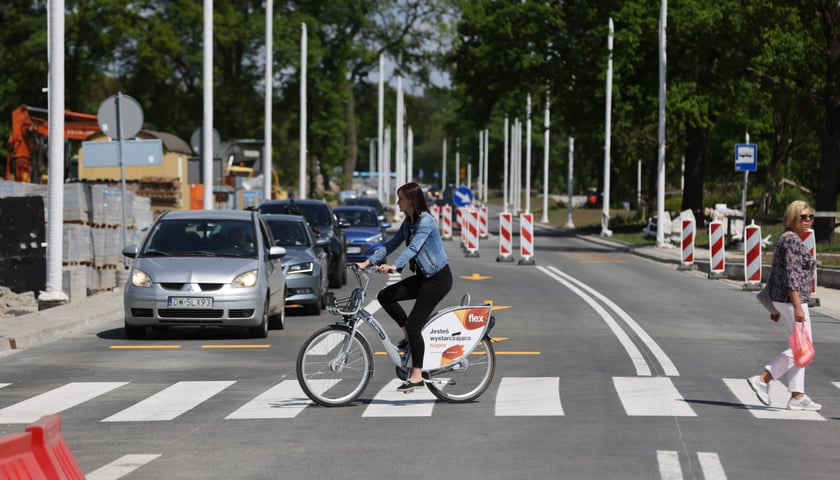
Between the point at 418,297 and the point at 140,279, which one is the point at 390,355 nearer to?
the point at 418,297

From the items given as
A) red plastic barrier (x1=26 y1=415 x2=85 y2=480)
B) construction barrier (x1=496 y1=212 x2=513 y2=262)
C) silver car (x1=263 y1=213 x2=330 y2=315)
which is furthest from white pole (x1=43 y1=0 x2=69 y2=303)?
construction barrier (x1=496 y1=212 x2=513 y2=262)

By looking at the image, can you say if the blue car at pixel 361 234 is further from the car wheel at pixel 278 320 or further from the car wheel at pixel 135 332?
the car wheel at pixel 135 332

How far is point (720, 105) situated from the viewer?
49.9 m

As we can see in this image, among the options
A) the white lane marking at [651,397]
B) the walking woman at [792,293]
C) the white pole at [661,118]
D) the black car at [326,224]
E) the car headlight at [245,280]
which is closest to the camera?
the white lane marking at [651,397]

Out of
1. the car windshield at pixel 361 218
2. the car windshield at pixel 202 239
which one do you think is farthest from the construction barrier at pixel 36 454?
the car windshield at pixel 361 218

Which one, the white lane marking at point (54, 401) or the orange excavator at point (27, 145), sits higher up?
the orange excavator at point (27, 145)

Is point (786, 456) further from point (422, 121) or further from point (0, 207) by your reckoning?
point (422, 121)

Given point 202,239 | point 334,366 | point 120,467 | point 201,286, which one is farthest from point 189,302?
point 120,467

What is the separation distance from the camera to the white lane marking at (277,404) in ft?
36.1

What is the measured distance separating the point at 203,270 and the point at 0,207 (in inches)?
236

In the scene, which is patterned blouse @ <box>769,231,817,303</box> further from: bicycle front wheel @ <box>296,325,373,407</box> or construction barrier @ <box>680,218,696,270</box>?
construction barrier @ <box>680,218,696,270</box>

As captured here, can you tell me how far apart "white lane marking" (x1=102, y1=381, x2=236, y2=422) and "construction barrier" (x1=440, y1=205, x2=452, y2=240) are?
40578 millimetres

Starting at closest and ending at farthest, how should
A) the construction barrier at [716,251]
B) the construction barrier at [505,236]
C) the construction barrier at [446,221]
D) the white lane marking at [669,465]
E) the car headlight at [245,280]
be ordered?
the white lane marking at [669,465] < the car headlight at [245,280] < the construction barrier at [716,251] < the construction barrier at [505,236] < the construction barrier at [446,221]

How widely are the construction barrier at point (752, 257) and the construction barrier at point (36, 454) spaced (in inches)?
879
